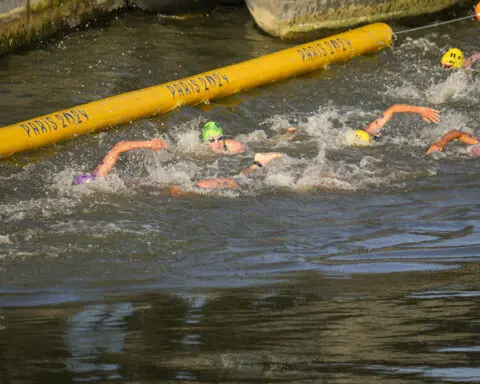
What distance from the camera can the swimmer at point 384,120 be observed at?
32.7 feet

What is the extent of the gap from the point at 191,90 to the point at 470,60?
4.26m

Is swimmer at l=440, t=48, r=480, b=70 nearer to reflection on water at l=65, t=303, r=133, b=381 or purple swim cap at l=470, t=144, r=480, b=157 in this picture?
purple swim cap at l=470, t=144, r=480, b=157

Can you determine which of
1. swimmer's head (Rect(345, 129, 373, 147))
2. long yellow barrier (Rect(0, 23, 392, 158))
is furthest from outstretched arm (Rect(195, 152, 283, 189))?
long yellow barrier (Rect(0, 23, 392, 158))

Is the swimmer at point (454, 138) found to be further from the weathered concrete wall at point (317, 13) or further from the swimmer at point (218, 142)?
the weathered concrete wall at point (317, 13)

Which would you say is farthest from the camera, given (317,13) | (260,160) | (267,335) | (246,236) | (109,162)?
(317,13)

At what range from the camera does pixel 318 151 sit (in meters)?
10.3

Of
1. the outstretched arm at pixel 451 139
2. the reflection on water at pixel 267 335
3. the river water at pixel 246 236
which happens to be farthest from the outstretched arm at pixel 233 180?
the reflection on water at pixel 267 335

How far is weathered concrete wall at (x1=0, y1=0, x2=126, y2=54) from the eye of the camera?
13.3 m

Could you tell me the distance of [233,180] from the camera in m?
9.23

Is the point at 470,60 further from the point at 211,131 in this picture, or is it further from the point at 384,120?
the point at 211,131

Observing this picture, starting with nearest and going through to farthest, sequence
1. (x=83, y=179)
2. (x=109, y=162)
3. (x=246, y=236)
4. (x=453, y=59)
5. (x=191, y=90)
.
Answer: (x=246, y=236) → (x=83, y=179) → (x=109, y=162) → (x=191, y=90) → (x=453, y=59)

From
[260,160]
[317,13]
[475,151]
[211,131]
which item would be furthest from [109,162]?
[317,13]

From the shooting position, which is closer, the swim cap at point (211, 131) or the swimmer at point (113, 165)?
the swimmer at point (113, 165)

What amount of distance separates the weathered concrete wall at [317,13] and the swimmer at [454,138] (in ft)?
16.4
